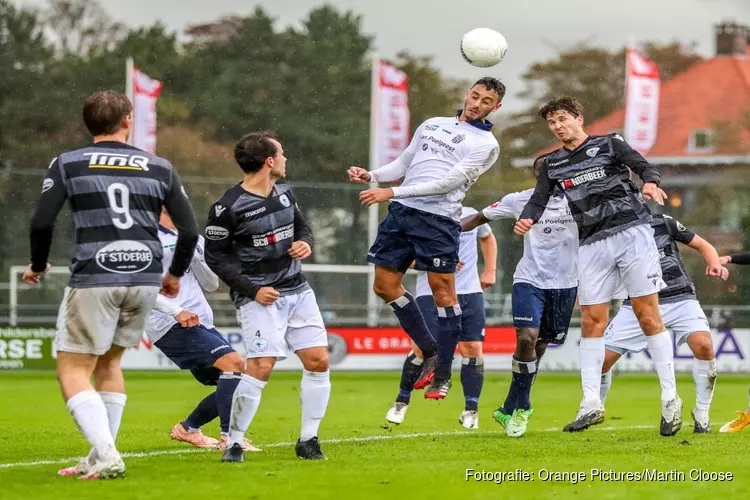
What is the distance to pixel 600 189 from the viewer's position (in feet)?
32.2

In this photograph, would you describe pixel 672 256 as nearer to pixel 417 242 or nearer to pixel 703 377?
pixel 703 377

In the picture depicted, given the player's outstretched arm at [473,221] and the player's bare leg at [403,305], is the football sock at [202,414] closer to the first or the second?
the player's bare leg at [403,305]

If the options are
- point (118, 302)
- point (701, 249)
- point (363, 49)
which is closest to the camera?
point (118, 302)

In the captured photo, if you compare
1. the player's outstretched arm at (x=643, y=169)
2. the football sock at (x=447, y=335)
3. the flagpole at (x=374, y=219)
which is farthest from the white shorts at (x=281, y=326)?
the flagpole at (x=374, y=219)

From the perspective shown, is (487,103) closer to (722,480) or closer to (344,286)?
(722,480)

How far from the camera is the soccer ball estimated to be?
10.7m

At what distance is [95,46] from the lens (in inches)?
1741

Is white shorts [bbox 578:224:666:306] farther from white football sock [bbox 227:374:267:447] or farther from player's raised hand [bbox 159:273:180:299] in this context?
player's raised hand [bbox 159:273:180:299]

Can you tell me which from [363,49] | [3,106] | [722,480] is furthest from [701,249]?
[363,49]

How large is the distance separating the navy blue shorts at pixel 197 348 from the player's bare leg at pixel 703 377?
4046mm

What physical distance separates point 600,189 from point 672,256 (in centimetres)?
178

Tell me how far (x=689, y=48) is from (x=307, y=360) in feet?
139

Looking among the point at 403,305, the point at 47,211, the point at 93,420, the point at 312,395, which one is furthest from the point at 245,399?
the point at 403,305

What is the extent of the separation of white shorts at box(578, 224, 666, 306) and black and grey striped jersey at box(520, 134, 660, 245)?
0.07 metres
